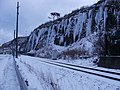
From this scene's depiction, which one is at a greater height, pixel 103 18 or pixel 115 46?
pixel 103 18

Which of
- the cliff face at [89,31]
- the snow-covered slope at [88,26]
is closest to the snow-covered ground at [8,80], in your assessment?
the cliff face at [89,31]

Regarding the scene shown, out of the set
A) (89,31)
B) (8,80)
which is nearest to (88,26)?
(89,31)

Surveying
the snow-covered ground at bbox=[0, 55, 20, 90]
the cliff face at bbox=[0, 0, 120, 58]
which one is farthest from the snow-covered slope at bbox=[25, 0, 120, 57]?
the snow-covered ground at bbox=[0, 55, 20, 90]

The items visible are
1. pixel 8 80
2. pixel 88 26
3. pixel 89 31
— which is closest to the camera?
pixel 8 80

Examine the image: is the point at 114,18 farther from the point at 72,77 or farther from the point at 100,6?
the point at 72,77

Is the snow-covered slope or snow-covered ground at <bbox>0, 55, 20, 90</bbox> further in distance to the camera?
the snow-covered slope

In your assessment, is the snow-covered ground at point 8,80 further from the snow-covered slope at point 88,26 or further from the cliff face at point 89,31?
the snow-covered slope at point 88,26

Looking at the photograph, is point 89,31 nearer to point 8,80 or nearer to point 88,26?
point 88,26

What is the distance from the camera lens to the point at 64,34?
1977 inches

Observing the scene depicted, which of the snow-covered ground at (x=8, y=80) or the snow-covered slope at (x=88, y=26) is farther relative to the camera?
the snow-covered slope at (x=88, y=26)

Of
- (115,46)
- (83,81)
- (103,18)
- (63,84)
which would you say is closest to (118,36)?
(115,46)

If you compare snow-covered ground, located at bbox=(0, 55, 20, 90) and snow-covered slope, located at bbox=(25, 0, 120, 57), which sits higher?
snow-covered slope, located at bbox=(25, 0, 120, 57)

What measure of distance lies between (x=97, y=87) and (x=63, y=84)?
2457 mm

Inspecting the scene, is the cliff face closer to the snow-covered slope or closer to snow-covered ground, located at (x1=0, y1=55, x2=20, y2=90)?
the snow-covered slope
